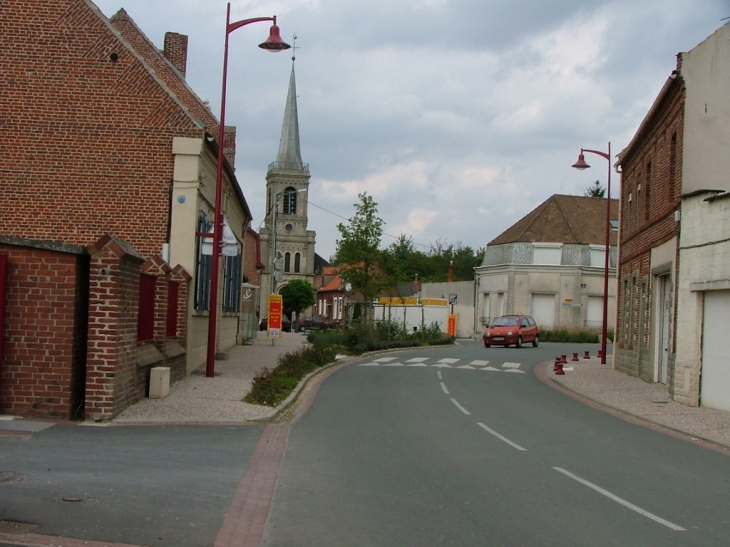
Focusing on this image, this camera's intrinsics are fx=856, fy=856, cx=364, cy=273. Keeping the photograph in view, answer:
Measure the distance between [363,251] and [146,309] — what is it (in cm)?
2645

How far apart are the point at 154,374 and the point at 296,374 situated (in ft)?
20.6

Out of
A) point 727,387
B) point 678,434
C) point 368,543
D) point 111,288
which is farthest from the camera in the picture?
point 727,387

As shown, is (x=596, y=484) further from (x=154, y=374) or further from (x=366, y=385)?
(x=366, y=385)

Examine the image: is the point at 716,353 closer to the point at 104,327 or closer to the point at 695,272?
the point at 695,272

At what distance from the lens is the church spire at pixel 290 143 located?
106562 mm

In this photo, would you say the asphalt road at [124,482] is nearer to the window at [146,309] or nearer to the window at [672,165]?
the window at [146,309]

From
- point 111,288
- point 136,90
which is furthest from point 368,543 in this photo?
point 136,90

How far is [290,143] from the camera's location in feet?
365

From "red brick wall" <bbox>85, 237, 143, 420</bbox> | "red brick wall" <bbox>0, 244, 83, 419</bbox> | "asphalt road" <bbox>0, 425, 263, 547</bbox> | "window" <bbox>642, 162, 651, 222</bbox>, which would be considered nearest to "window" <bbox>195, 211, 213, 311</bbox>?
"red brick wall" <bbox>85, 237, 143, 420</bbox>

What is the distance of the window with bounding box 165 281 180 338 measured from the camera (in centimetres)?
1736

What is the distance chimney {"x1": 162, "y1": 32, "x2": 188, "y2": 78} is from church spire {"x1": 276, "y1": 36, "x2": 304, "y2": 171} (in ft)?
228

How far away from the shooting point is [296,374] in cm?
2073

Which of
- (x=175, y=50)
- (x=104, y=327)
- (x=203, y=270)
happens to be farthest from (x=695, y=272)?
(x=175, y=50)

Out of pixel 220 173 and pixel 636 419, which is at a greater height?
pixel 220 173
